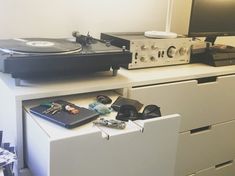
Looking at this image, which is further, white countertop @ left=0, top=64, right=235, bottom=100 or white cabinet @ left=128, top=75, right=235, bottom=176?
white cabinet @ left=128, top=75, right=235, bottom=176

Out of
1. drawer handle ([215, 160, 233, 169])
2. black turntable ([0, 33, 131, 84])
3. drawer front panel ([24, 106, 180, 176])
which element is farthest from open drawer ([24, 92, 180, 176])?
drawer handle ([215, 160, 233, 169])

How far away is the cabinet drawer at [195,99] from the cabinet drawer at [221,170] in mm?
260

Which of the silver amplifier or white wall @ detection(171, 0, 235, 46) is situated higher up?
white wall @ detection(171, 0, 235, 46)

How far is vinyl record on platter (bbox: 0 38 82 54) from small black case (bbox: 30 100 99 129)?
0.19 meters

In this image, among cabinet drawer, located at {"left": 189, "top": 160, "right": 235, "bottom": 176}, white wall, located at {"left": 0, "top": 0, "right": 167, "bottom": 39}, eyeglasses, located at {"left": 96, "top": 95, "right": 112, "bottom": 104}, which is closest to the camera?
eyeglasses, located at {"left": 96, "top": 95, "right": 112, "bottom": 104}

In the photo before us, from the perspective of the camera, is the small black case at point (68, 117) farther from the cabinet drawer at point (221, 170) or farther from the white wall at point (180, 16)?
the white wall at point (180, 16)

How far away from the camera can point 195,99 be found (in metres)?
1.42

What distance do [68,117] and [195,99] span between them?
70 cm

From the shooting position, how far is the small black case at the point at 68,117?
894 mm

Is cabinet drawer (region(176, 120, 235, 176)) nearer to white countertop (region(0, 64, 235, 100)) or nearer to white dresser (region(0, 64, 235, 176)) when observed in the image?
white dresser (region(0, 64, 235, 176))

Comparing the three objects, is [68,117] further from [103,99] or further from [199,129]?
[199,129]

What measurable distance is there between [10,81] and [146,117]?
50 centimetres

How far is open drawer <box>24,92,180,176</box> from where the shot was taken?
0.82 m

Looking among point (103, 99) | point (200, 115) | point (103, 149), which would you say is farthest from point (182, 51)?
point (103, 149)
